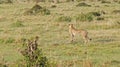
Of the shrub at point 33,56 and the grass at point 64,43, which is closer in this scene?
the shrub at point 33,56

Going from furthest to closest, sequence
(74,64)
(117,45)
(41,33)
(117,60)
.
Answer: (41,33) → (117,45) → (117,60) → (74,64)

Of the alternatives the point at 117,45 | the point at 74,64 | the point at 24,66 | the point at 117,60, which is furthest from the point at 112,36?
the point at 24,66

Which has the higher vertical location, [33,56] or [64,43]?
[33,56]

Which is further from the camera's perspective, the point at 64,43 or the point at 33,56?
the point at 64,43

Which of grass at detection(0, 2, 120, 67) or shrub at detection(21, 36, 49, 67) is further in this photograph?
grass at detection(0, 2, 120, 67)

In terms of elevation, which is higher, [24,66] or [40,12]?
[24,66]

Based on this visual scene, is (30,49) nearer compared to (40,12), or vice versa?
(30,49)

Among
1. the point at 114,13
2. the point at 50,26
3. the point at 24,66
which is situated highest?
the point at 24,66

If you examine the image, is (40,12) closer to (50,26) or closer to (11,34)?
(50,26)

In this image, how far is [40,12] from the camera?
3769 cm

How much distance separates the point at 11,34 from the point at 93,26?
17.7ft

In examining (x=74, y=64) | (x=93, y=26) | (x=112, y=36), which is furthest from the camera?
(x=93, y=26)

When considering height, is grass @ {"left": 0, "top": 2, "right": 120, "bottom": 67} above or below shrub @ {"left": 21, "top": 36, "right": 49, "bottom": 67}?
below

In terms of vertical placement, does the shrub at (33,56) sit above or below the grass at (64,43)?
above
